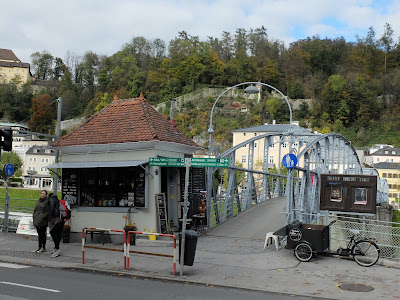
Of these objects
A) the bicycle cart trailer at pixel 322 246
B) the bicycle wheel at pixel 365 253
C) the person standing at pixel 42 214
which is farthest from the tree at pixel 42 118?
the bicycle wheel at pixel 365 253

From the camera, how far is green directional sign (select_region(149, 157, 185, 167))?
1619 centimetres

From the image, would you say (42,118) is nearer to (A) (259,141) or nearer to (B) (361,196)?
(A) (259,141)

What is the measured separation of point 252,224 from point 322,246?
7.62 m

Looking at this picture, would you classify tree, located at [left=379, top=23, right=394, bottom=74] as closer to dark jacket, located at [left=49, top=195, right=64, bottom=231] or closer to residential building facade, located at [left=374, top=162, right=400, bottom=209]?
residential building facade, located at [left=374, top=162, right=400, bottom=209]

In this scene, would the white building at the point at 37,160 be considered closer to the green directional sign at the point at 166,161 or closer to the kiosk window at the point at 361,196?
the green directional sign at the point at 166,161

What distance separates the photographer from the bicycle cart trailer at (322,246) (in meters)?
13.0

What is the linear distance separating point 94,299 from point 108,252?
5706 millimetres

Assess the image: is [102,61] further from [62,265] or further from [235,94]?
[62,265]

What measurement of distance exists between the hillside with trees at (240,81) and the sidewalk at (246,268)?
2724 inches

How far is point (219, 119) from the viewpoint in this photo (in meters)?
98.8

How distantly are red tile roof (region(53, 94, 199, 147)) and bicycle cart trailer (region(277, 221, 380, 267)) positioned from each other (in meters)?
5.84

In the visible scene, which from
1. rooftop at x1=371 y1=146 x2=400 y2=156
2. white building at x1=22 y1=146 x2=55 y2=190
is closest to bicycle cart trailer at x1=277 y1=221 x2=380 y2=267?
rooftop at x1=371 y1=146 x2=400 y2=156

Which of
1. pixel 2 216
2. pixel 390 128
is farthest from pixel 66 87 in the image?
pixel 2 216

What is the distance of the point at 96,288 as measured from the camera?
32.8 feet
